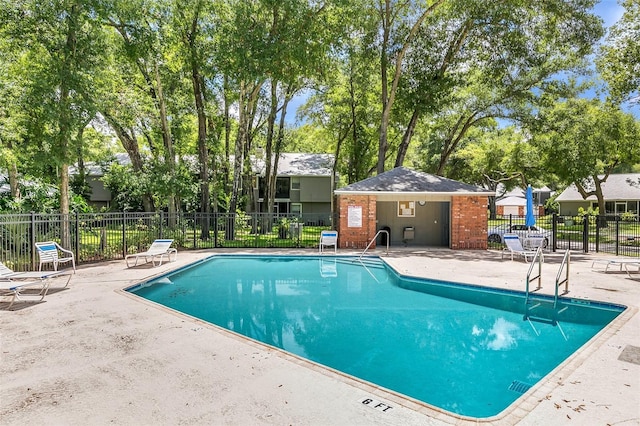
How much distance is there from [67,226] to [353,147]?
812 inches

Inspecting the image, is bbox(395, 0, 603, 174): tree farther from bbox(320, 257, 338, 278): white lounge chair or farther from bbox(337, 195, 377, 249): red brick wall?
bbox(320, 257, 338, 278): white lounge chair

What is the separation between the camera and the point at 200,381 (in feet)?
12.5

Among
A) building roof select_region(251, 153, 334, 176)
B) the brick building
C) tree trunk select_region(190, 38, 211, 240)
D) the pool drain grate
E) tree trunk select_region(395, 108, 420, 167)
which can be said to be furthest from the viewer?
building roof select_region(251, 153, 334, 176)

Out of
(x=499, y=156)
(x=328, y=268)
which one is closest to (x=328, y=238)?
(x=328, y=268)

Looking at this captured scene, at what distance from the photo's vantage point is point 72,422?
3066mm

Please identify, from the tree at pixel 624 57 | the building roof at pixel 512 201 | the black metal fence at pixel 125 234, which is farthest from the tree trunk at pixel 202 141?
the building roof at pixel 512 201

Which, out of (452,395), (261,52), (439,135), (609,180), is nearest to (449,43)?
(261,52)

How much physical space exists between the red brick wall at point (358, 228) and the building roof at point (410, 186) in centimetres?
37

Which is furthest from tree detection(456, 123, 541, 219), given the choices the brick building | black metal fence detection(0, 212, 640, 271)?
the brick building

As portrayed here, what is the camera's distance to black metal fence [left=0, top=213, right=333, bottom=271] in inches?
382

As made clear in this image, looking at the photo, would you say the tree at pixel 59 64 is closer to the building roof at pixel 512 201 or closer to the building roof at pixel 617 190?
the building roof at pixel 617 190

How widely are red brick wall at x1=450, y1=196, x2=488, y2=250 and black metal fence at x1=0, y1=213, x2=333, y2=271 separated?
19.5 ft

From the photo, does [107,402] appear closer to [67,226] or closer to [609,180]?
[67,226]

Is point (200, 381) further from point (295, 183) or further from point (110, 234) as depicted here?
point (295, 183)
